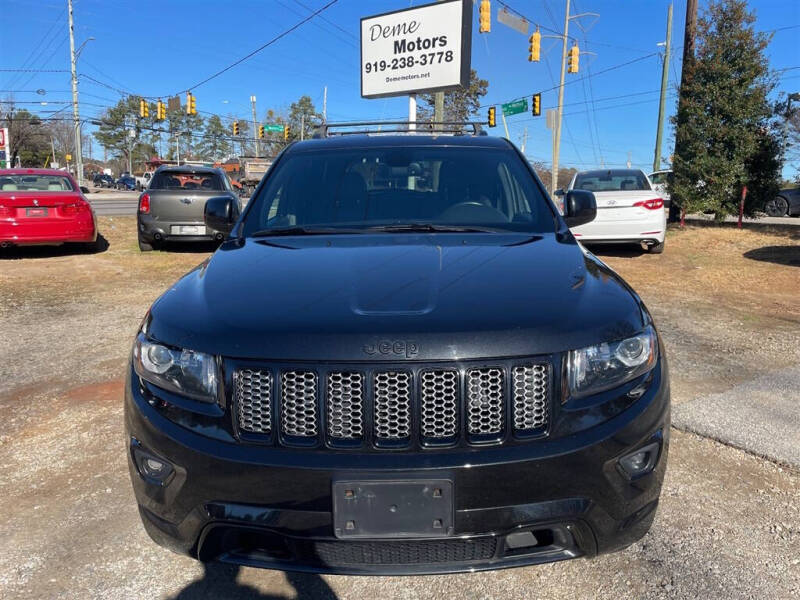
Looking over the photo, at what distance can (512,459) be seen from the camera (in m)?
1.79

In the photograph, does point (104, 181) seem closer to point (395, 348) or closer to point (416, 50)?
point (416, 50)

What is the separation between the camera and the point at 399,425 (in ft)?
5.99

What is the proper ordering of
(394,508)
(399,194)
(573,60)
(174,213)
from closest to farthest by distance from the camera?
(394,508) → (399,194) → (174,213) → (573,60)

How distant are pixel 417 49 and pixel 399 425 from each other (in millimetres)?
16482

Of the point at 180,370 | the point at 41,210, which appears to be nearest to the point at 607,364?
the point at 180,370

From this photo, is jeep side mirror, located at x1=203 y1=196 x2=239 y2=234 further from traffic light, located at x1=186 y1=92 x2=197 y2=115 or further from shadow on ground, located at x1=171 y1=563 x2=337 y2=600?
traffic light, located at x1=186 y1=92 x2=197 y2=115

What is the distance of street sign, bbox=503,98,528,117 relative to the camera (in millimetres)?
26406

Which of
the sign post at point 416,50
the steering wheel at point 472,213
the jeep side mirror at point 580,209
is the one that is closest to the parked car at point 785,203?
the sign post at point 416,50

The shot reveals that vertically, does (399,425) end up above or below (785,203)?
below

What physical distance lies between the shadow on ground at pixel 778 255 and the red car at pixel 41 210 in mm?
11486

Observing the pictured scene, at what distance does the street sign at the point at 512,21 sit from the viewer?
2048cm

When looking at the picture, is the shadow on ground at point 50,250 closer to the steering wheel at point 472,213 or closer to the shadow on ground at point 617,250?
the shadow on ground at point 617,250

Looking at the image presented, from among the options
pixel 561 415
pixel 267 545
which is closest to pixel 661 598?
pixel 561 415

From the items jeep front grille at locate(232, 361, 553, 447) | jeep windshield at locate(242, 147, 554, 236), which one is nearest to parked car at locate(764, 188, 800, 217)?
jeep windshield at locate(242, 147, 554, 236)
